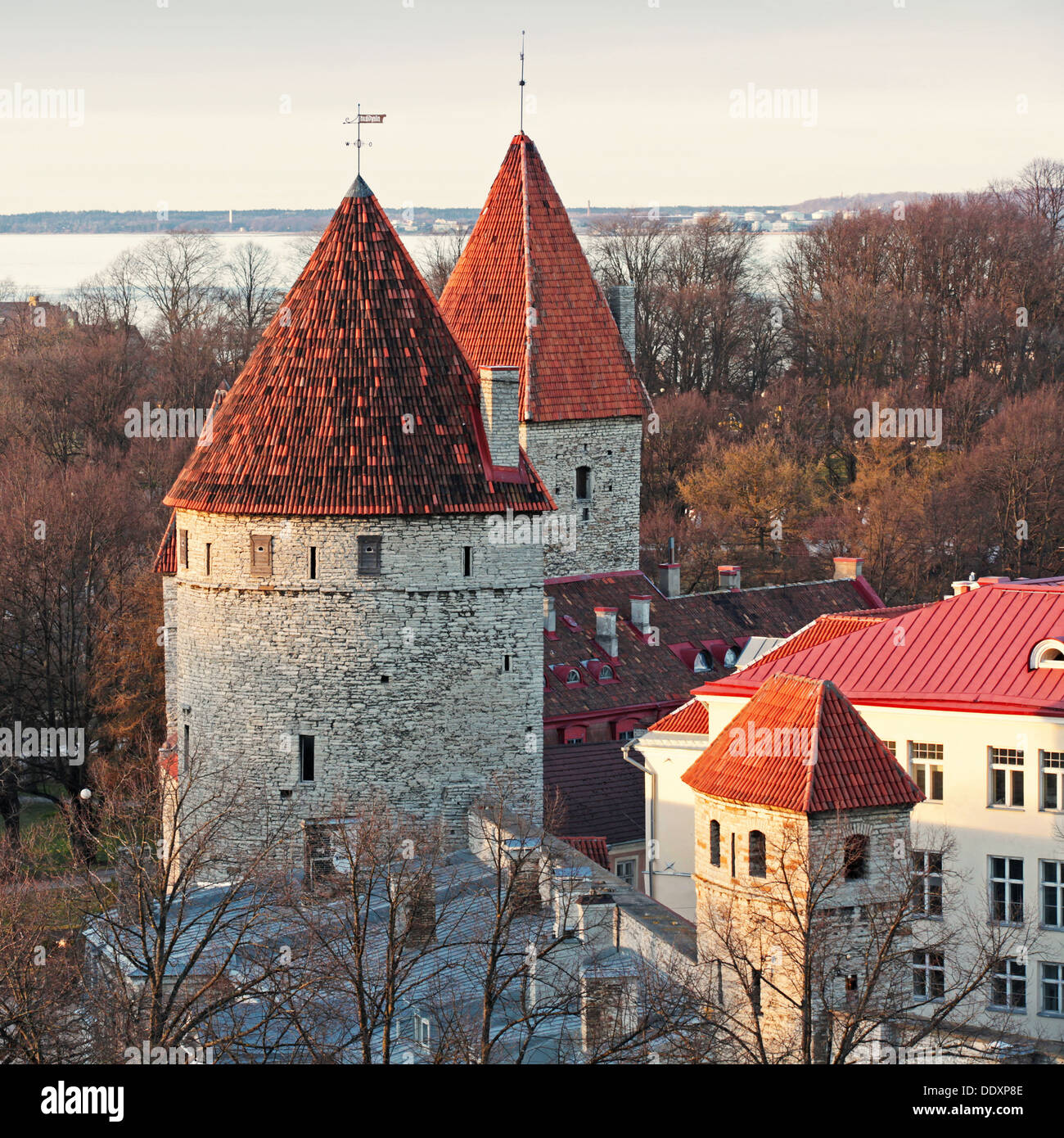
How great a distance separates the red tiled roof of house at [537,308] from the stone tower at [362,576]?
16.1m

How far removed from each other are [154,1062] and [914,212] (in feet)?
268

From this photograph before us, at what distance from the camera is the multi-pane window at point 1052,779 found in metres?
41.2

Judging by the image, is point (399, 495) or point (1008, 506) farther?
point (1008, 506)

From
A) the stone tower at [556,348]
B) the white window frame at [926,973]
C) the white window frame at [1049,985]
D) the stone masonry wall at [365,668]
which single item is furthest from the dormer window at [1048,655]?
the stone tower at [556,348]

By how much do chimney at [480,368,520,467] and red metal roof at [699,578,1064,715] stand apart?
20.0 feet

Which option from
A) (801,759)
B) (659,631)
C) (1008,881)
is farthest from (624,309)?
(801,759)

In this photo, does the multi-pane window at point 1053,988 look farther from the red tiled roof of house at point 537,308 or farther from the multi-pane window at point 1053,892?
the red tiled roof of house at point 537,308

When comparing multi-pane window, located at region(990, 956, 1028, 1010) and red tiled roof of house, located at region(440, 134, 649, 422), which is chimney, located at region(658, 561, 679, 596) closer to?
red tiled roof of house, located at region(440, 134, 649, 422)

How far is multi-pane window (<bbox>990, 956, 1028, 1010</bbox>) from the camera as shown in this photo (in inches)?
1594

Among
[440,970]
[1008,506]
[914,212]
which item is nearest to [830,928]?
[440,970]

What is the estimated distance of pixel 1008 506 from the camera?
8175cm

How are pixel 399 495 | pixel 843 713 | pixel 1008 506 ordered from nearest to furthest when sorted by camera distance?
1. pixel 843 713
2. pixel 399 495
3. pixel 1008 506

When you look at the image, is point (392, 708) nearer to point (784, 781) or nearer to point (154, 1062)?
point (784, 781)

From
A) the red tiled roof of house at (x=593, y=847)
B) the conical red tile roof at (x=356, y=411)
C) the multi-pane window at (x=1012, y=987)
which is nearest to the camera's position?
the multi-pane window at (x=1012, y=987)
